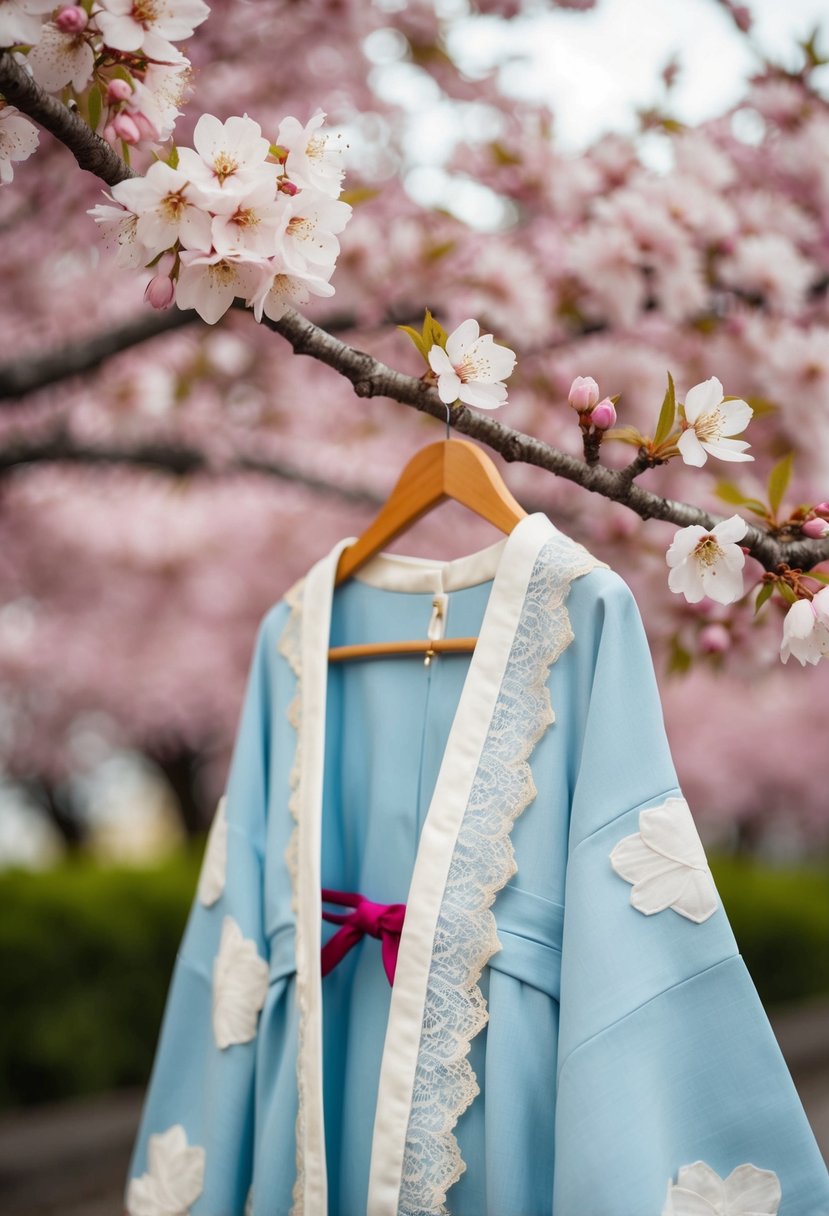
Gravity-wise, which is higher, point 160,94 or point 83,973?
point 160,94

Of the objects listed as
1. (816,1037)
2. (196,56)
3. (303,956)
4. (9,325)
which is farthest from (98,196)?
(816,1037)

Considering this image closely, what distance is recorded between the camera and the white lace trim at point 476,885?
1045mm

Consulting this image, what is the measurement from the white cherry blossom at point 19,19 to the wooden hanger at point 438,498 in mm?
597

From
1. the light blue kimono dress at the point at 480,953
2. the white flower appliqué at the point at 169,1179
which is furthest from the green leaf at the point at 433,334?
the white flower appliqué at the point at 169,1179

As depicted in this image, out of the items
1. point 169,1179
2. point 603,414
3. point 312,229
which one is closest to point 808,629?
point 603,414

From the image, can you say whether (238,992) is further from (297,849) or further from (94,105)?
(94,105)

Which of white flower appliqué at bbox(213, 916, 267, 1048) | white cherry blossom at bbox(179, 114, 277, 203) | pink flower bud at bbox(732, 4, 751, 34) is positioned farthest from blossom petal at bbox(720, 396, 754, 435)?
pink flower bud at bbox(732, 4, 751, 34)

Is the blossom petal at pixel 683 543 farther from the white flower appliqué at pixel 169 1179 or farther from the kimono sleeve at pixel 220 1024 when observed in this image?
the white flower appliqué at pixel 169 1179

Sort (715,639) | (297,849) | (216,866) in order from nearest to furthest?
(297,849), (216,866), (715,639)

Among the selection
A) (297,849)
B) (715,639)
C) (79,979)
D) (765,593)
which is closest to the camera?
(765,593)

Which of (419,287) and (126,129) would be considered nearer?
(126,129)

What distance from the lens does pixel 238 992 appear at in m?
1.27

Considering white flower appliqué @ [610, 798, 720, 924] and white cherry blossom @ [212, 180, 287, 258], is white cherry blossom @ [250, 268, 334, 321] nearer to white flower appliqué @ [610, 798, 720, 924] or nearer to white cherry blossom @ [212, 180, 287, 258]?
white cherry blossom @ [212, 180, 287, 258]

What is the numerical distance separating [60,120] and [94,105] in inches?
2.9
